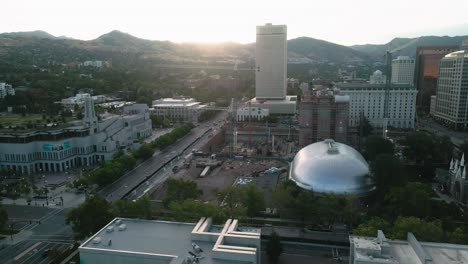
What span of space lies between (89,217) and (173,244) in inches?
394

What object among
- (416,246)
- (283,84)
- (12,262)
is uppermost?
(283,84)

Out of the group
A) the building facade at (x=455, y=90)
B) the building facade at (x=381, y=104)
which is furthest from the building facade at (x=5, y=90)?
the building facade at (x=455, y=90)

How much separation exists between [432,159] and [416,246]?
3229 cm

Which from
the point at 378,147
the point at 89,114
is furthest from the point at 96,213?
the point at 378,147

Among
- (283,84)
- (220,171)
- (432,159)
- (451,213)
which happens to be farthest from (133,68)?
(451,213)

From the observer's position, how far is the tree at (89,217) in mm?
26156

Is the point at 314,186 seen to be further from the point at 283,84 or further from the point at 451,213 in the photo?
the point at 283,84

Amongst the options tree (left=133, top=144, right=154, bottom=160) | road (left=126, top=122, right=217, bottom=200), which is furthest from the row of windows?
road (left=126, top=122, right=217, bottom=200)

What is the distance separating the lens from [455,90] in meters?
67.4

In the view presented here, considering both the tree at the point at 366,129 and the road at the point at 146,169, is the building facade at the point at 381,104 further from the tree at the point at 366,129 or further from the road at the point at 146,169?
the road at the point at 146,169

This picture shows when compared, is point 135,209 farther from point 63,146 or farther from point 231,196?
point 63,146

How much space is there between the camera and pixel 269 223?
3061 centimetres

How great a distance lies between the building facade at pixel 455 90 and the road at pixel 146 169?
4763cm

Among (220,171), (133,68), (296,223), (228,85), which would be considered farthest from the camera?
(133,68)
